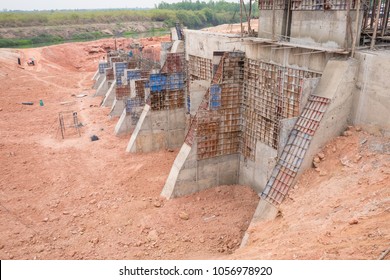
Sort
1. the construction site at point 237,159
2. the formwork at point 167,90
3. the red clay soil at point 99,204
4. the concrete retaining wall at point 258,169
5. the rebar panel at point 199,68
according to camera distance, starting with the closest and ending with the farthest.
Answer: the construction site at point 237,159
the red clay soil at point 99,204
the concrete retaining wall at point 258,169
the rebar panel at point 199,68
the formwork at point 167,90

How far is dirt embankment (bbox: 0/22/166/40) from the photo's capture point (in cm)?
5862

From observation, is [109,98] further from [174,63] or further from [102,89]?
[174,63]

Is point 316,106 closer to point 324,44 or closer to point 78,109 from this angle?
point 324,44

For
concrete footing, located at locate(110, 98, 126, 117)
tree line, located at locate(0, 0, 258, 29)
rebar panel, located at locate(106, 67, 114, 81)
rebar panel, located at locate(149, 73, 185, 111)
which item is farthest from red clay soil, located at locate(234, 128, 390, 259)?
tree line, located at locate(0, 0, 258, 29)

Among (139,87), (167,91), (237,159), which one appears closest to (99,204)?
(237,159)

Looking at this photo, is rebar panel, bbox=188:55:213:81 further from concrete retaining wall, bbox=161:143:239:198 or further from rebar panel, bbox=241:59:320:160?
concrete retaining wall, bbox=161:143:239:198

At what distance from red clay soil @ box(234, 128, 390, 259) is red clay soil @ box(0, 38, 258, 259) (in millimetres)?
2546

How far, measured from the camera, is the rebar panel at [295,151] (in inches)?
354

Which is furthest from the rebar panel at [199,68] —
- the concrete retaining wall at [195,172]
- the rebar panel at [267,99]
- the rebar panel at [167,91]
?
the concrete retaining wall at [195,172]

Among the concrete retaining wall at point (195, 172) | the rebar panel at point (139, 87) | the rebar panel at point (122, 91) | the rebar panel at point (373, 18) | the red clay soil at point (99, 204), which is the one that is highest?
the rebar panel at point (373, 18)

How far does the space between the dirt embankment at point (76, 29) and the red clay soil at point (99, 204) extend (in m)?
45.1

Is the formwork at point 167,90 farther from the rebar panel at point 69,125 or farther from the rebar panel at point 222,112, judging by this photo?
the rebar panel at point 69,125

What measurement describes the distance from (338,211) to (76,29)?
68622 millimetres

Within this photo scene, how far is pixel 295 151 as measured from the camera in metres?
9.20
